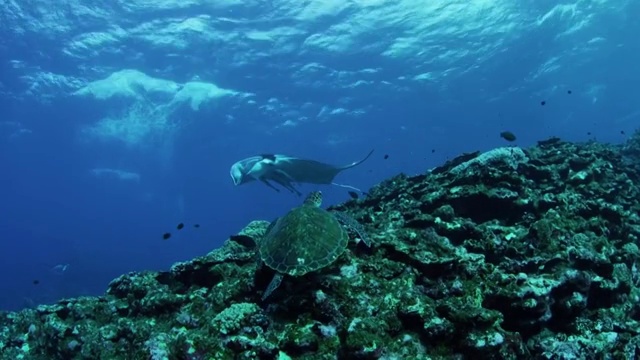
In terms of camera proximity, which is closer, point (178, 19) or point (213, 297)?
point (213, 297)

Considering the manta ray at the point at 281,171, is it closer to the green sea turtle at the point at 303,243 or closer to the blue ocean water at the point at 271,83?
the green sea turtle at the point at 303,243

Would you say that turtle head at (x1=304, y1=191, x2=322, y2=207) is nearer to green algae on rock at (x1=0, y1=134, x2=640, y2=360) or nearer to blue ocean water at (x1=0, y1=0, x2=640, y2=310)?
green algae on rock at (x1=0, y1=134, x2=640, y2=360)

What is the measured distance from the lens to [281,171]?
1552 centimetres

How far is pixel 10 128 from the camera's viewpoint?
1753 inches

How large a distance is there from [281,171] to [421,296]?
10.5 meters

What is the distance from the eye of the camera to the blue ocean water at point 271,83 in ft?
95.1

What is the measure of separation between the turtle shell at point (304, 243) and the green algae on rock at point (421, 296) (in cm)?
37

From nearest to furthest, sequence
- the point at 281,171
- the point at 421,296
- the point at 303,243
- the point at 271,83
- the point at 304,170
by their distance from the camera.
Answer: the point at 421,296 < the point at 303,243 < the point at 281,171 < the point at 304,170 < the point at 271,83

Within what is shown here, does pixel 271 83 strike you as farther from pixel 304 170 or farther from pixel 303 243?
pixel 303 243

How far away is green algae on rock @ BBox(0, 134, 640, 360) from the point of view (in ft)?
16.4

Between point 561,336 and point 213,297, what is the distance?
16.6 ft

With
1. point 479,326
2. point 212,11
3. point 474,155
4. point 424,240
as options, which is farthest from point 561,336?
point 212,11

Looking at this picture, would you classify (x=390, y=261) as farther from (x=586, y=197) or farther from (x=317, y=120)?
(x=317, y=120)

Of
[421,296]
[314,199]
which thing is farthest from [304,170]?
[421,296]
